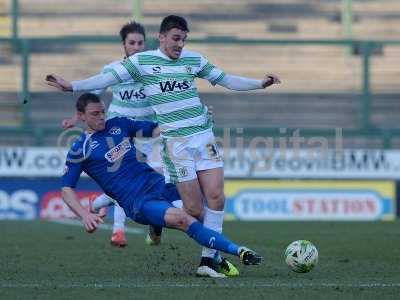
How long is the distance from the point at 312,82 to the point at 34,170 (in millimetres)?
6496

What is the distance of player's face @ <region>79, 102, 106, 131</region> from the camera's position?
856 centimetres

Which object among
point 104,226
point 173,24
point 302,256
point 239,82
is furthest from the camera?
point 104,226

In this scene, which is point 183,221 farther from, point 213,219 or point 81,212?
point 81,212

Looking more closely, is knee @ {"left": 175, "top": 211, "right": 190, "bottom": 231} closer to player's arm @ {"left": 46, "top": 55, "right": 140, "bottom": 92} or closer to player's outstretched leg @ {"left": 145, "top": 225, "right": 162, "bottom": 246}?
player's arm @ {"left": 46, "top": 55, "right": 140, "bottom": 92}

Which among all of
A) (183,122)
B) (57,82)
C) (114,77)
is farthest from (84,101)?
(183,122)

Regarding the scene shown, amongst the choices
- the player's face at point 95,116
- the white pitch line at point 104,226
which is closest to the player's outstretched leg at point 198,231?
the player's face at point 95,116

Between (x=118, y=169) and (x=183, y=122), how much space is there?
666 millimetres

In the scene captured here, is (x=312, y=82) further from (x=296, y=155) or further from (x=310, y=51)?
(x=296, y=155)

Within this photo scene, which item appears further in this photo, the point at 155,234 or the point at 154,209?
the point at 155,234

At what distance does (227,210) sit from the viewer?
59.7ft

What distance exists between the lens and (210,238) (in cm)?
793

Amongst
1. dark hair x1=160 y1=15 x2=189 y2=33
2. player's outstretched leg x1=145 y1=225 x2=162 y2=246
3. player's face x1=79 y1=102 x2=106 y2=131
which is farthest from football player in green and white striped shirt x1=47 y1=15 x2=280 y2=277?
player's outstretched leg x1=145 y1=225 x2=162 y2=246

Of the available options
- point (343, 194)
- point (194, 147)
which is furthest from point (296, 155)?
point (194, 147)

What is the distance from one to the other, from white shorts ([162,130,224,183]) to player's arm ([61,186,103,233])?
2.66 ft
